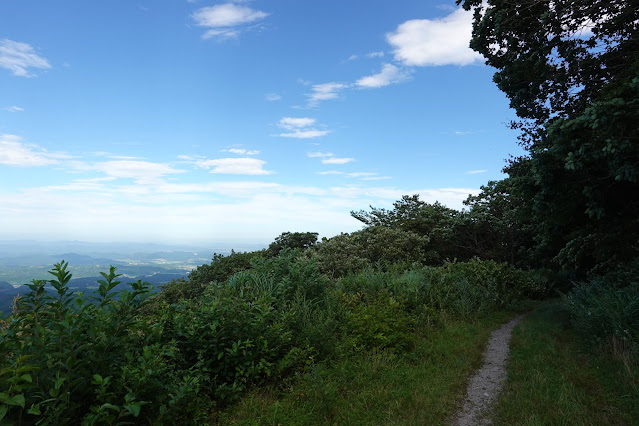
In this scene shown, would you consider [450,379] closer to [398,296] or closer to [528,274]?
[398,296]

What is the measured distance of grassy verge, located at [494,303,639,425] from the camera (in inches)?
184

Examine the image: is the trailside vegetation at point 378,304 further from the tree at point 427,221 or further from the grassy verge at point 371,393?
the tree at point 427,221

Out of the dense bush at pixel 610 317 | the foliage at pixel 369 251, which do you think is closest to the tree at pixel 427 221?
the foliage at pixel 369 251

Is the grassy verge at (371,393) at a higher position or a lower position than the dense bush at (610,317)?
→ lower

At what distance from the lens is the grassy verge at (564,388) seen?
15.4 feet

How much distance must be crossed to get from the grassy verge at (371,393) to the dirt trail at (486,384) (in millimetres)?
145

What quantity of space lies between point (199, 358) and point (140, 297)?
58.4 inches

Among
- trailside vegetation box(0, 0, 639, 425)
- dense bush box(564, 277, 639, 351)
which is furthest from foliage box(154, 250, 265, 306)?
dense bush box(564, 277, 639, 351)

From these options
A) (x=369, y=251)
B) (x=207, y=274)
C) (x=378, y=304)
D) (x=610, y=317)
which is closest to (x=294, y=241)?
(x=207, y=274)

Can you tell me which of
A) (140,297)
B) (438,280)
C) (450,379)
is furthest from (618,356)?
(140,297)

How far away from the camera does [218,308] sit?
5535 mm

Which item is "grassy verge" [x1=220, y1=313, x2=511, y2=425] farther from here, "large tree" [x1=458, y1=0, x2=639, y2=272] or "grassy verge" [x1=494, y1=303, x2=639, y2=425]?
"large tree" [x1=458, y1=0, x2=639, y2=272]

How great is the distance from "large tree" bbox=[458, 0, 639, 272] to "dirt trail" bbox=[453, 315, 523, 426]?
3.34 m

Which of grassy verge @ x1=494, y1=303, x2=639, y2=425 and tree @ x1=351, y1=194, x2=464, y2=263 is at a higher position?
tree @ x1=351, y1=194, x2=464, y2=263
